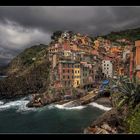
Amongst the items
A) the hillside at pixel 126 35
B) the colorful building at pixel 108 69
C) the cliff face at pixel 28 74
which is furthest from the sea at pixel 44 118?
the hillside at pixel 126 35

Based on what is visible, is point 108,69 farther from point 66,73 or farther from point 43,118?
point 43,118

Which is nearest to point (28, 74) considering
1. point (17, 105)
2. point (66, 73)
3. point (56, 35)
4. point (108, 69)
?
point (17, 105)

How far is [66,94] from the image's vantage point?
6.67 meters

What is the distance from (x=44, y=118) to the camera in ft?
20.8

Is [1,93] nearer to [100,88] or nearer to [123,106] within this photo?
[100,88]

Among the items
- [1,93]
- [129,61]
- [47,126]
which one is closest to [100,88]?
[129,61]

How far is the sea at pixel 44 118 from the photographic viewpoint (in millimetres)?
5793

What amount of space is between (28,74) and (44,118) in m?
1.24

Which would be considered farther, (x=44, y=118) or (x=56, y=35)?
(x=44, y=118)

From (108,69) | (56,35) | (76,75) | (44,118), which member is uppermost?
(56,35)

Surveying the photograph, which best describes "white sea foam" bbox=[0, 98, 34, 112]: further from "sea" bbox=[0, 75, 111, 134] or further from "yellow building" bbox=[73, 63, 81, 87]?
"yellow building" bbox=[73, 63, 81, 87]

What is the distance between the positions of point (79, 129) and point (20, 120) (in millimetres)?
1400

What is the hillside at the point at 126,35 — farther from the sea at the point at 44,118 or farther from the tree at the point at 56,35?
the sea at the point at 44,118
